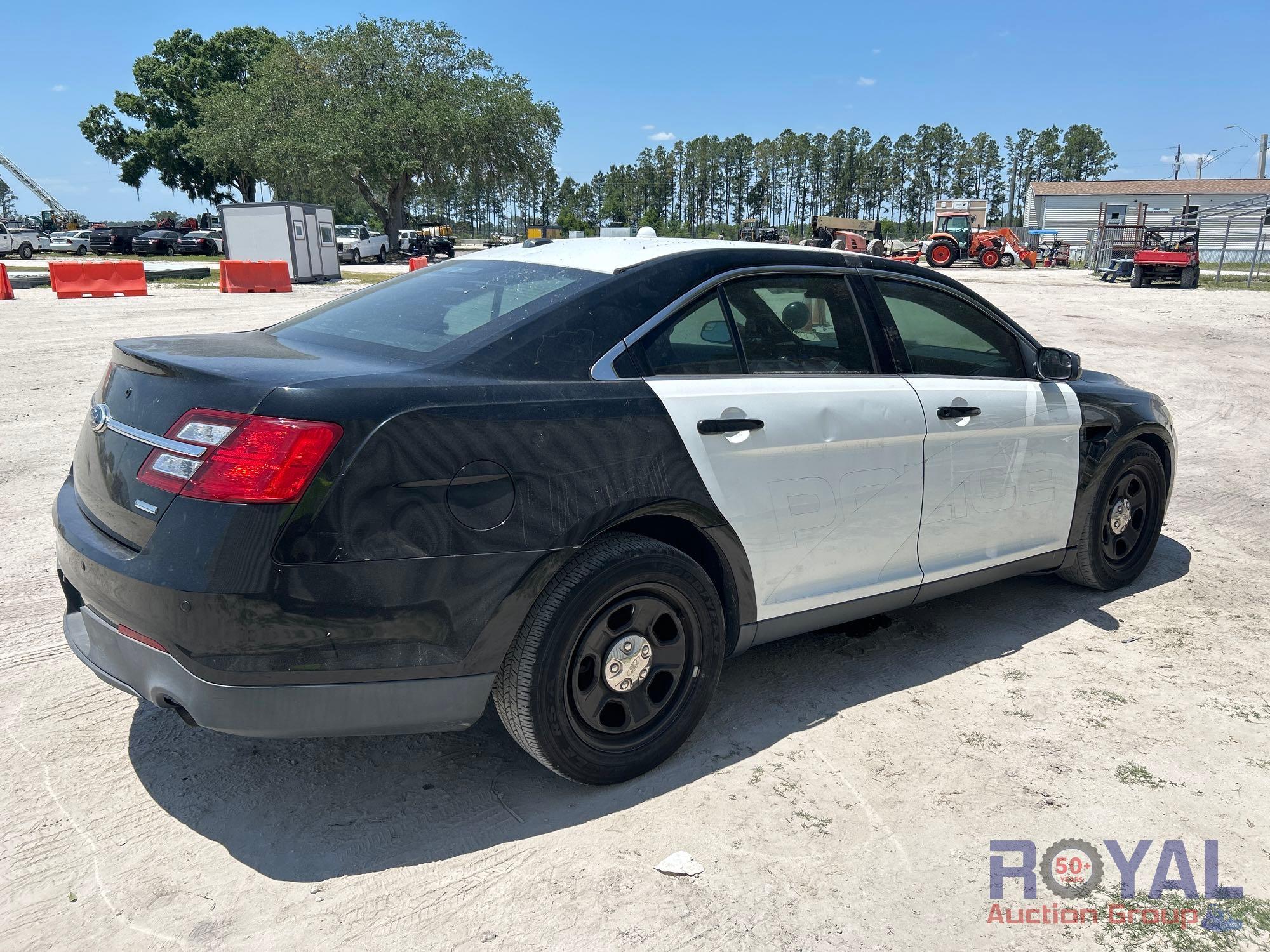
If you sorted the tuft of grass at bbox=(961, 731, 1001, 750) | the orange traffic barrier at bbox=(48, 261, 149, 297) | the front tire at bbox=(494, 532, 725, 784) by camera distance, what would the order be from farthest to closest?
1. the orange traffic barrier at bbox=(48, 261, 149, 297)
2. the tuft of grass at bbox=(961, 731, 1001, 750)
3. the front tire at bbox=(494, 532, 725, 784)

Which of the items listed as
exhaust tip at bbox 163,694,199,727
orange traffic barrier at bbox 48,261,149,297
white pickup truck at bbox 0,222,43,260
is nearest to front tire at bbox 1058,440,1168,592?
exhaust tip at bbox 163,694,199,727

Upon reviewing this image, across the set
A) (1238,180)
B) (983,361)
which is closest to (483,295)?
(983,361)

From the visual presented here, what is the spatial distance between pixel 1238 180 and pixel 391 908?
87.4 metres

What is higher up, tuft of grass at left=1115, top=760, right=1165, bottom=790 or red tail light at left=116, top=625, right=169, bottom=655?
red tail light at left=116, top=625, right=169, bottom=655

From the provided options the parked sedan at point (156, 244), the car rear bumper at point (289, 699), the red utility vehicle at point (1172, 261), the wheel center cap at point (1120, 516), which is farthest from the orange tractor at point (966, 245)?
the car rear bumper at point (289, 699)

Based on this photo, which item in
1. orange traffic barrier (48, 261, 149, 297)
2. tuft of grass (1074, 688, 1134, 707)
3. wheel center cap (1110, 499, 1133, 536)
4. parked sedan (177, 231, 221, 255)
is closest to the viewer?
tuft of grass (1074, 688, 1134, 707)

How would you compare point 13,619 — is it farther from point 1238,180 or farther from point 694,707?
point 1238,180

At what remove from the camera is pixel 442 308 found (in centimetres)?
313

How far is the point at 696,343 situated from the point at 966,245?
149 ft

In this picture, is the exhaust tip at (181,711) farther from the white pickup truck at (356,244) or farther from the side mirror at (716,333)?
the white pickup truck at (356,244)

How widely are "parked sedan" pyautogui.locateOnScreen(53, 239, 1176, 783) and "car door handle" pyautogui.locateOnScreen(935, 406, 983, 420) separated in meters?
0.01

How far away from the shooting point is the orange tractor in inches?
1670

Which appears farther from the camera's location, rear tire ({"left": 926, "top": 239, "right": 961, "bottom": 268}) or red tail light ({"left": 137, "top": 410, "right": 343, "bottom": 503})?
rear tire ({"left": 926, "top": 239, "right": 961, "bottom": 268})

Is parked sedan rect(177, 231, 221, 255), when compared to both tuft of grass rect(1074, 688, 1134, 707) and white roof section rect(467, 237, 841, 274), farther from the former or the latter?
tuft of grass rect(1074, 688, 1134, 707)
